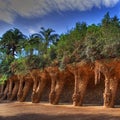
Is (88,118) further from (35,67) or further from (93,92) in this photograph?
(35,67)

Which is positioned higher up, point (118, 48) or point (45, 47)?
point (45, 47)

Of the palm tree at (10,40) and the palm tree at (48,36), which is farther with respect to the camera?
the palm tree at (10,40)

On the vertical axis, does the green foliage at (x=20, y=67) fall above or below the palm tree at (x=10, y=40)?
below

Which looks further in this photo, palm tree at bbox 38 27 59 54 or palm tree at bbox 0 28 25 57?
palm tree at bbox 0 28 25 57

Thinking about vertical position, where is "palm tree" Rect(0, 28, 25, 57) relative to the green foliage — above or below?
above

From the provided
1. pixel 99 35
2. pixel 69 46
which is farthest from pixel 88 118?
pixel 69 46

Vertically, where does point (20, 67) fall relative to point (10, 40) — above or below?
below

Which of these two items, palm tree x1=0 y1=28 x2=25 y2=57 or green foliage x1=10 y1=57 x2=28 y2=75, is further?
palm tree x1=0 y1=28 x2=25 y2=57

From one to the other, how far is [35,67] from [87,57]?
1004 cm

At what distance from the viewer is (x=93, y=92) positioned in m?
31.6

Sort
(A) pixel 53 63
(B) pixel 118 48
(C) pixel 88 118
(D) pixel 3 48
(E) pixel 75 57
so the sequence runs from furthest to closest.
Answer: (D) pixel 3 48 < (A) pixel 53 63 < (E) pixel 75 57 < (B) pixel 118 48 < (C) pixel 88 118

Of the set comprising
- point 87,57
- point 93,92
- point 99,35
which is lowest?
point 93,92

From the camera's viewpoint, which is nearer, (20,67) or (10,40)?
(20,67)

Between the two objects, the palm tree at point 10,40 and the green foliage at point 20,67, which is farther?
the palm tree at point 10,40
